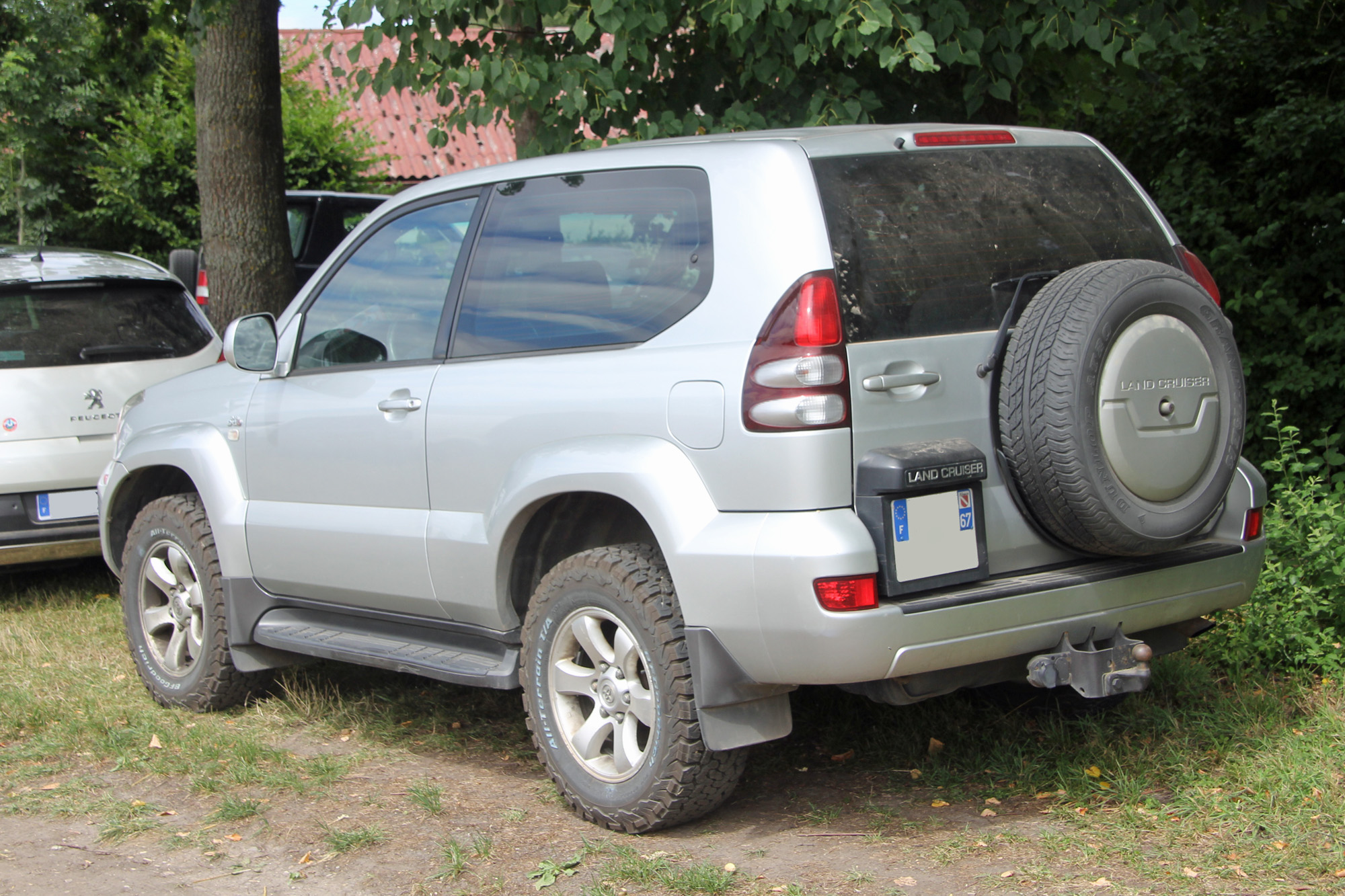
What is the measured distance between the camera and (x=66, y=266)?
7.25m

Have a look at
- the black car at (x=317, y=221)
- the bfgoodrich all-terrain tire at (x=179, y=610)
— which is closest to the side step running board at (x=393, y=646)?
the bfgoodrich all-terrain tire at (x=179, y=610)

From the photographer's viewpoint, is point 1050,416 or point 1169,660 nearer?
point 1050,416

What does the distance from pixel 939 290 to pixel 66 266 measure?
5215mm

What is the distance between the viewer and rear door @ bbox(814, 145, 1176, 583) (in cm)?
351

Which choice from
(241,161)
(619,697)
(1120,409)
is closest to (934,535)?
(1120,409)

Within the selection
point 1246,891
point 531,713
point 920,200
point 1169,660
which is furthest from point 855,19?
point 1246,891

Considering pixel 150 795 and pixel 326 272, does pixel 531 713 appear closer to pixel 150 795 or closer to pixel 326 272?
pixel 150 795

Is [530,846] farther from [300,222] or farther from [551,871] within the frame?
[300,222]

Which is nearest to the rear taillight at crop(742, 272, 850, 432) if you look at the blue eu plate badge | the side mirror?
the blue eu plate badge

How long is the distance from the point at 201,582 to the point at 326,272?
1288 millimetres

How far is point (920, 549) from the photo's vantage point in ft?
11.5

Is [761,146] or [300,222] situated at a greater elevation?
[300,222]

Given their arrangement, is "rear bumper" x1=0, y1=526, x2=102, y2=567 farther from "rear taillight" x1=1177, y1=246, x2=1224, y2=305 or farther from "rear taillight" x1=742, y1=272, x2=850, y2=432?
"rear taillight" x1=1177, y1=246, x2=1224, y2=305

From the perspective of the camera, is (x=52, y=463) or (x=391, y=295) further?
(x=52, y=463)
